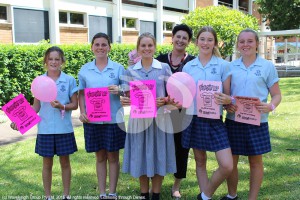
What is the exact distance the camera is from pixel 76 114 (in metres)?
9.72

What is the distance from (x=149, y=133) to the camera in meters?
3.65

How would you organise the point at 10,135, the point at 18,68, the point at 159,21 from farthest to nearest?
the point at 159,21 < the point at 18,68 < the point at 10,135

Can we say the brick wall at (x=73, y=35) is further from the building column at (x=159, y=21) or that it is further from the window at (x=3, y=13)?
the building column at (x=159, y=21)

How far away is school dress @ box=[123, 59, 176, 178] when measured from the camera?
365 centimetres

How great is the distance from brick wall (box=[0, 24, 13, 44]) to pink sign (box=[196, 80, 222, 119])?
1193cm

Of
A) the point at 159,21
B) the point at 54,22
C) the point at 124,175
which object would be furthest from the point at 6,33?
the point at 159,21

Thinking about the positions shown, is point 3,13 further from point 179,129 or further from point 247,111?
point 247,111

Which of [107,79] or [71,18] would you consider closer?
[107,79]

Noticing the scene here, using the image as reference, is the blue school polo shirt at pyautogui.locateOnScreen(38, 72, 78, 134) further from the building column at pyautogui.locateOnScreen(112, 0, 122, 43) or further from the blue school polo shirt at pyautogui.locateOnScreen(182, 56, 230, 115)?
the building column at pyautogui.locateOnScreen(112, 0, 122, 43)

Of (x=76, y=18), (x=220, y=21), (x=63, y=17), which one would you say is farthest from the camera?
(x=220, y=21)

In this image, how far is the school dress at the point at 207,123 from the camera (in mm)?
3488

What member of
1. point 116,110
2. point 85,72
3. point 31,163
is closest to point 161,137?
point 116,110

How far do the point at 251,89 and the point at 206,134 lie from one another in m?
0.61

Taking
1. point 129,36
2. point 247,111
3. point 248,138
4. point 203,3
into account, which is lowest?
point 248,138
